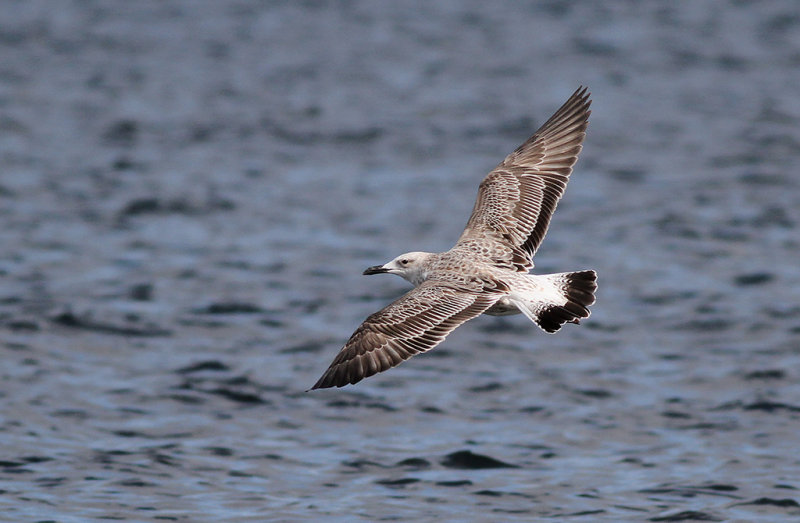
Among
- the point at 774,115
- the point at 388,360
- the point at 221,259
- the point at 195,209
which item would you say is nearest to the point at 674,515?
the point at 388,360

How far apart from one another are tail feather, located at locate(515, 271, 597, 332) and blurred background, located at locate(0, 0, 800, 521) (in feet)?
6.00

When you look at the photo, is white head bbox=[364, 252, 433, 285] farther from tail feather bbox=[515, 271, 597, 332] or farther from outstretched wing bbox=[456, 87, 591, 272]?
tail feather bbox=[515, 271, 597, 332]

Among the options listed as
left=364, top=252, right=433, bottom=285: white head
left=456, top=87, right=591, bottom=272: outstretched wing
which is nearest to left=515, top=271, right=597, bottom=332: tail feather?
left=456, top=87, right=591, bottom=272: outstretched wing

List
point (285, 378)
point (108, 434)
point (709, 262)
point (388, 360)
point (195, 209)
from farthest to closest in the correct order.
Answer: point (195, 209), point (709, 262), point (285, 378), point (108, 434), point (388, 360)

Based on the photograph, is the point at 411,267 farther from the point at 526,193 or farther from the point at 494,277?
the point at 526,193

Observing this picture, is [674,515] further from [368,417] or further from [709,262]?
[709,262]

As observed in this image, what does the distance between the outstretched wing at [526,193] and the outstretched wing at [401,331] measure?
0.95 metres

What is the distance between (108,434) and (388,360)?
12.0 ft

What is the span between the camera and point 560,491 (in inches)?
379

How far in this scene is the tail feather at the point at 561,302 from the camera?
7.99 metres

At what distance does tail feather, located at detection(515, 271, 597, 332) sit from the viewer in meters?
7.99

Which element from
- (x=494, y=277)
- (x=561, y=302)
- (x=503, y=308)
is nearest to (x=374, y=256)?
(x=494, y=277)

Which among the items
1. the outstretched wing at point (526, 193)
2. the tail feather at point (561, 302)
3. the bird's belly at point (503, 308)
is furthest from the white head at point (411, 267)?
the tail feather at point (561, 302)

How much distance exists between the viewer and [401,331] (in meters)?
7.91
